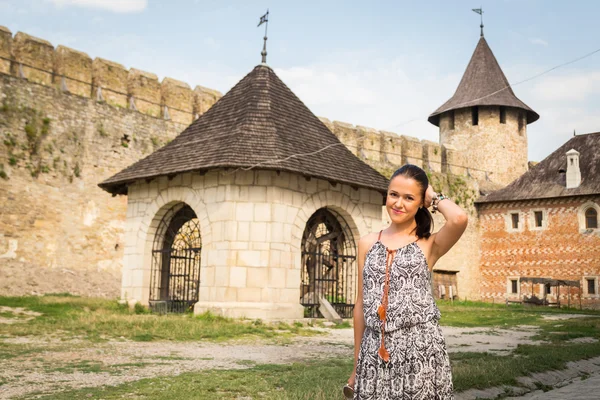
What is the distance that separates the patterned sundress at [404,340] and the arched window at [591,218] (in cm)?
2764

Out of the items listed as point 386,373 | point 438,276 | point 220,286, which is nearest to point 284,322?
point 220,286

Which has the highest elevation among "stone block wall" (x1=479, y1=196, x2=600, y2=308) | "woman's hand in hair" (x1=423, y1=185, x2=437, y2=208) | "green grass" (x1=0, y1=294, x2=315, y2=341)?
"stone block wall" (x1=479, y1=196, x2=600, y2=308)

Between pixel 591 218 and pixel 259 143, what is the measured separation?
67.9 ft

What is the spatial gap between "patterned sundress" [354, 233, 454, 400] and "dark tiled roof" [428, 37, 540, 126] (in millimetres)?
30002

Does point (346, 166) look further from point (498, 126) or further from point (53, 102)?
point (498, 126)

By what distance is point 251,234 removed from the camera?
11.9 m

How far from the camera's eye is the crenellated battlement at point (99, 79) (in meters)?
18.5

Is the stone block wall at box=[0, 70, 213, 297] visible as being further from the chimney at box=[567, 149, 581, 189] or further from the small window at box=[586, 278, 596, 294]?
the small window at box=[586, 278, 596, 294]

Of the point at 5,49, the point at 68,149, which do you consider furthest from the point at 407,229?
the point at 5,49

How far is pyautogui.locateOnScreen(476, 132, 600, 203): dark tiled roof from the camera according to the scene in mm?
27631

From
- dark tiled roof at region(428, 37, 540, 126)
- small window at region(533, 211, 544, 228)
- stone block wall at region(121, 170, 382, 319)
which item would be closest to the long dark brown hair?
stone block wall at region(121, 170, 382, 319)

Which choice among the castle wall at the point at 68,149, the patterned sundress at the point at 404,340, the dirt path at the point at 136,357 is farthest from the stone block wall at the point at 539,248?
the patterned sundress at the point at 404,340

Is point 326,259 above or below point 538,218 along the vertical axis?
below

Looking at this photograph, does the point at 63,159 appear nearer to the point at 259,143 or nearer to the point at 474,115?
the point at 259,143
